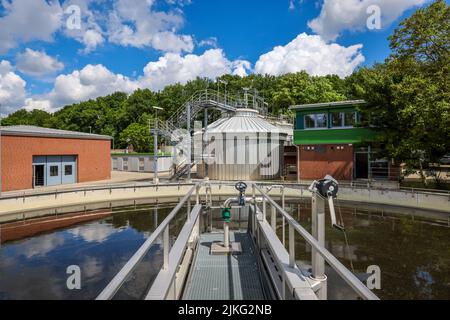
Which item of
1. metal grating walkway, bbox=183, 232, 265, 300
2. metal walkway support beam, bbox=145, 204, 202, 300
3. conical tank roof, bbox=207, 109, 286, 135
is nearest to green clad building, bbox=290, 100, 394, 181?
conical tank roof, bbox=207, 109, 286, 135

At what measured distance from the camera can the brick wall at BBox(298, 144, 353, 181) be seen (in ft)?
88.5

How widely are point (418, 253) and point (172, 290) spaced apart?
9795mm

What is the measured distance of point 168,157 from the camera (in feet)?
143

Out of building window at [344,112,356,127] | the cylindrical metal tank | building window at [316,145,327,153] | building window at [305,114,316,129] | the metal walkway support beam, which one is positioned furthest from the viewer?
the cylindrical metal tank

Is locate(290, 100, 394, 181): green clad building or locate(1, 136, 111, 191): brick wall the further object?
locate(290, 100, 394, 181): green clad building

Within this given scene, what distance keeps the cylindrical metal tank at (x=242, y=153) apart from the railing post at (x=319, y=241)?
25.8m

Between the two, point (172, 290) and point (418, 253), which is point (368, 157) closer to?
point (418, 253)

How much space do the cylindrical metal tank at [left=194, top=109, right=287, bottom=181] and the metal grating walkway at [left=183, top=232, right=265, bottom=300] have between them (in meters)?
22.7

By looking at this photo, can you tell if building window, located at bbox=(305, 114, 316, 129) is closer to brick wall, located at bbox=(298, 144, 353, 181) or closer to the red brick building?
brick wall, located at bbox=(298, 144, 353, 181)

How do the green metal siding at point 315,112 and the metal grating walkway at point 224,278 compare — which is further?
the green metal siding at point 315,112

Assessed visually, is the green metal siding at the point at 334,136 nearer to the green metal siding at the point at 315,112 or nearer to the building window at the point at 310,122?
the building window at the point at 310,122

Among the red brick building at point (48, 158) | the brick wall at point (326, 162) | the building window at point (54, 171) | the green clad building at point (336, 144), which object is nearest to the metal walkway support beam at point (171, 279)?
the green clad building at point (336, 144)

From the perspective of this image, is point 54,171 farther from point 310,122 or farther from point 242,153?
point 310,122

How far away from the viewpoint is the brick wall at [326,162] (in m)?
27.0
